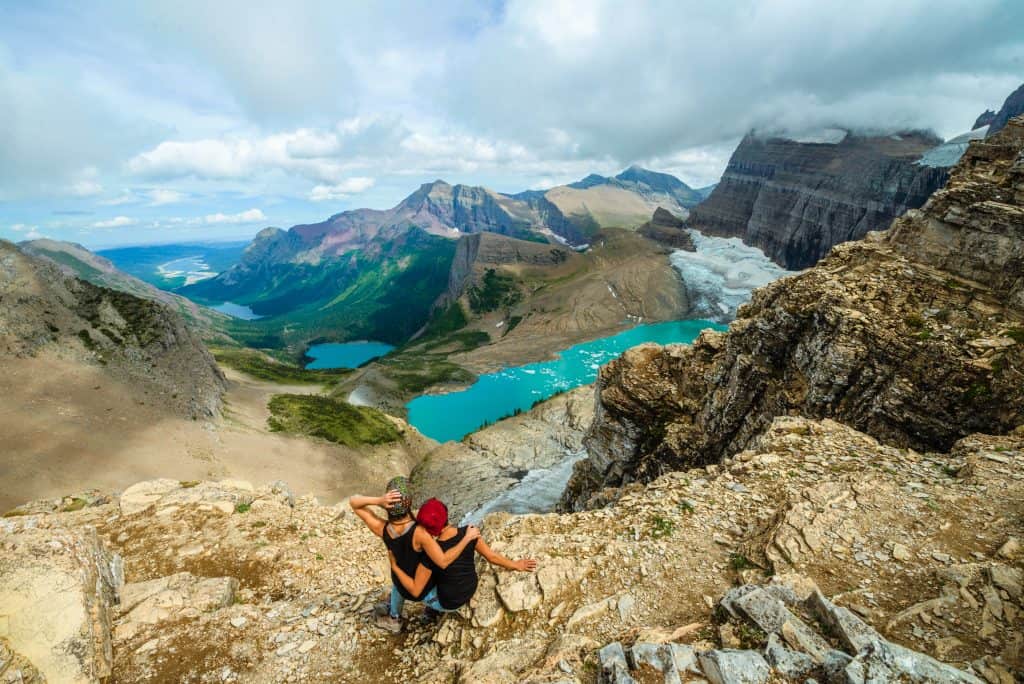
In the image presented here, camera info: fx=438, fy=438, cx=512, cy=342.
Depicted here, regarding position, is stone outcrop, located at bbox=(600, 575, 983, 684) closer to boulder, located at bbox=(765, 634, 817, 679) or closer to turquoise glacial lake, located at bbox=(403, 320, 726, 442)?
boulder, located at bbox=(765, 634, 817, 679)

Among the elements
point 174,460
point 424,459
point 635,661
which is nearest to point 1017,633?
point 635,661

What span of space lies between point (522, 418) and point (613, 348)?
9771 cm

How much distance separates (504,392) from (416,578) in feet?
432

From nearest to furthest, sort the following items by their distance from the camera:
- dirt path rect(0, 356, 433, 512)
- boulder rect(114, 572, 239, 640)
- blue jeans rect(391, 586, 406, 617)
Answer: blue jeans rect(391, 586, 406, 617), boulder rect(114, 572, 239, 640), dirt path rect(0, 356, 433, 512)

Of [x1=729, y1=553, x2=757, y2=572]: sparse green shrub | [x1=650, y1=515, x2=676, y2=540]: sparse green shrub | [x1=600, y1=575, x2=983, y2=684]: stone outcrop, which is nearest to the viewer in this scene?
[x1=600, y1=575, x2=983, y2=684]: stone outcrop

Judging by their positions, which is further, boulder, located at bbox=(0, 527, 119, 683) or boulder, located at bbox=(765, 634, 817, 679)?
boulder, located at bbox=(0, 527, 119, 683)

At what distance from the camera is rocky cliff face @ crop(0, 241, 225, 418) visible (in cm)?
5994

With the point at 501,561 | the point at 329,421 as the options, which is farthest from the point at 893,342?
the point at 329,421

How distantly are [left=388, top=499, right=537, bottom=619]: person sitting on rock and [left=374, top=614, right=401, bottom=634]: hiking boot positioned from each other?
1.01m

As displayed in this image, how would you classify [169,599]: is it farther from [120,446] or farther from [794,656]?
[120,446]

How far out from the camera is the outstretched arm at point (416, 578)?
8.02 metres

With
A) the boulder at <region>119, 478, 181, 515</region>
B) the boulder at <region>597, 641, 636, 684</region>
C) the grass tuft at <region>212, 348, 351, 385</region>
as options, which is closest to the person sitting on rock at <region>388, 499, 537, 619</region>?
the boulder at <region>597, 641, 636, 684</region>

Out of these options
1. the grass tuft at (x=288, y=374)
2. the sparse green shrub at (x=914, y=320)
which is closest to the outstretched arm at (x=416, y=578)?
the sparse green shrub at (x=914, y=320)

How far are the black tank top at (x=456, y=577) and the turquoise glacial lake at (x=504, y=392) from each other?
324 ft
